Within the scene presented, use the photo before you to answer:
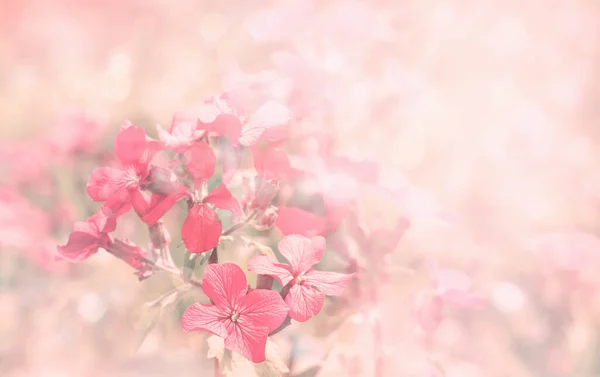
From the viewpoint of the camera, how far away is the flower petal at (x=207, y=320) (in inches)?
16.2

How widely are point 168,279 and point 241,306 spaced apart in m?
0.08

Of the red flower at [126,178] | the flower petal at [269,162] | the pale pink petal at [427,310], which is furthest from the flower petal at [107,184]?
the pale pink petal at [427,310]

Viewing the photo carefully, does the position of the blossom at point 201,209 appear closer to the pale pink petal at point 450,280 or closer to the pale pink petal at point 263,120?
the pale pink petal at point 263,120

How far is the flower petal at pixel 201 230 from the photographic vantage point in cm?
42

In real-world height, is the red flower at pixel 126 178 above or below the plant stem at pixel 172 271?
above

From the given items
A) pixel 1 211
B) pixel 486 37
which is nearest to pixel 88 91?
pixel 1 211

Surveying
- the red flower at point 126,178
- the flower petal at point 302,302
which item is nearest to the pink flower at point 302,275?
the flower petal at point 302,302

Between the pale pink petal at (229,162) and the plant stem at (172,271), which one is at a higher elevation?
the pale pink petal at (229,162)

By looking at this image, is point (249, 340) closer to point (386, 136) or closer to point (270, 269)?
point (270, 269)

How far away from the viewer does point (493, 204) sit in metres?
0.60

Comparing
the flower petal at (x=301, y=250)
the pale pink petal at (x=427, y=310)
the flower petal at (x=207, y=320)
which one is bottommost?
the pale pink petal at (x=427, y=310)

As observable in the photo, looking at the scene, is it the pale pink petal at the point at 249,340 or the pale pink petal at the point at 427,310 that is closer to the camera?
the pale pink petal at the point at 249,340

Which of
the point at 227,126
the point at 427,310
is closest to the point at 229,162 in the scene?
the point at 227,126

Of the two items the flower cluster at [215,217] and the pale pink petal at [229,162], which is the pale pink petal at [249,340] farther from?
the pale pink petal at [229,162]
